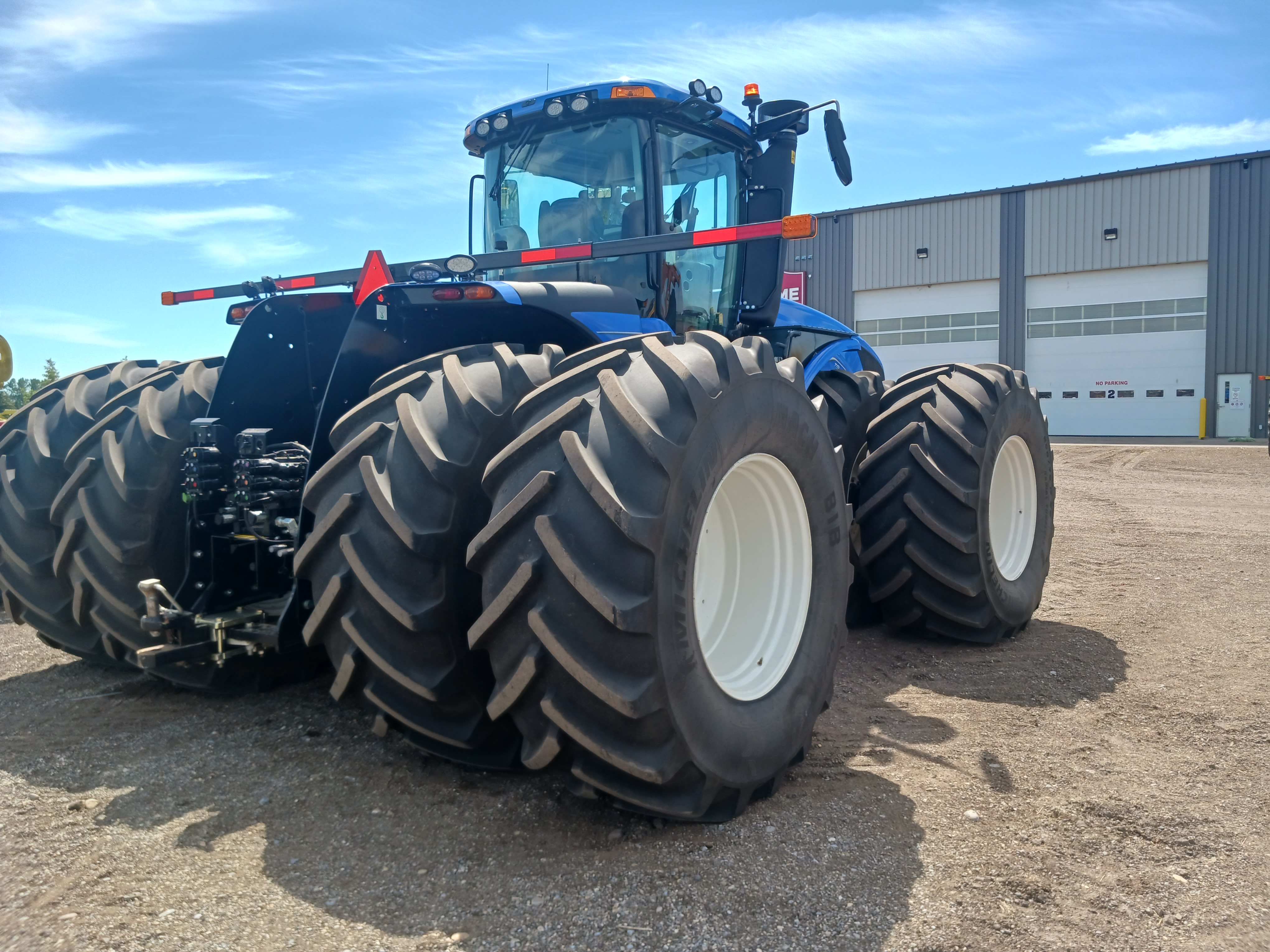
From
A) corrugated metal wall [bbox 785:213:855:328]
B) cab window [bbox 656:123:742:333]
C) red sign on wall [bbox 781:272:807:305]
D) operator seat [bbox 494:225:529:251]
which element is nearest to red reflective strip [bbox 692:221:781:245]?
cab window [bbox 656:123:742:333]

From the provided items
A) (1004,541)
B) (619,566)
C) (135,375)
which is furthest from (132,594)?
(1004,541)

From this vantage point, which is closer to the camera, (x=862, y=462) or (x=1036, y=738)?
(x=1036, y=738)

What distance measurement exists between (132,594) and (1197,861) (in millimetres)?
3587

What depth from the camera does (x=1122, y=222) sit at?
2747cm

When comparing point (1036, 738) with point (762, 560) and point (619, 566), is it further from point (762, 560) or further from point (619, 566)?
point (619, 566)

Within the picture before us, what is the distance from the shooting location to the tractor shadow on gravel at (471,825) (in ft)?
7.61

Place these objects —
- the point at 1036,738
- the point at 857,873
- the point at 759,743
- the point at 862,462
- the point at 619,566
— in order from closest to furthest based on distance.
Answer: the point at 619,566
the point at 857,873
the point at 759,743
the point at 1036,738
the point at 862,462

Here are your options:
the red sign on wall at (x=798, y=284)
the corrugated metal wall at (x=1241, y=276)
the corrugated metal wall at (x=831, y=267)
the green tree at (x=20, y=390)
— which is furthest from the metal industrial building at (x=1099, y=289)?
the green tree at (x=20, y=390)

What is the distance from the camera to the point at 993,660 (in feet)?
15.5

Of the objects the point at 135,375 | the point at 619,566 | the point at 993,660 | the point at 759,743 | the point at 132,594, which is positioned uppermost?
the point at 135,375

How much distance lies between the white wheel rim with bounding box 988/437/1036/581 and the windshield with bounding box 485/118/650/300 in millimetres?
2429

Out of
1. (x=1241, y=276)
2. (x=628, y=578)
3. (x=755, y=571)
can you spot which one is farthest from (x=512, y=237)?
(x=1241, y=276)

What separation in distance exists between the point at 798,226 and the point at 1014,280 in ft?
92.2

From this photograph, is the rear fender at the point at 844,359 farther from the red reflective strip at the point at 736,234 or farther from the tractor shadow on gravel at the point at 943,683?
the red reflective strip at the point at 736,234
